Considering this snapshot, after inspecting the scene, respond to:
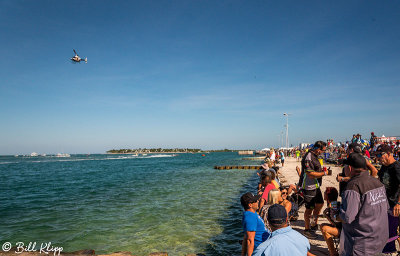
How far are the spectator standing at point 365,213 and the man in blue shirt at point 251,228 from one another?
130 cm

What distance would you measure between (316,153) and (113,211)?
10.4 metres

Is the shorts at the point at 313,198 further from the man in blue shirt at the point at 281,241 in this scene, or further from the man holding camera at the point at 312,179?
the man in blue shirt at the point at 281,241

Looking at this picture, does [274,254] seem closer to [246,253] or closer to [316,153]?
[246,253]

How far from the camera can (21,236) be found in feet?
28.5

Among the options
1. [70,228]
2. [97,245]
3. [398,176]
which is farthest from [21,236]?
[398,176]

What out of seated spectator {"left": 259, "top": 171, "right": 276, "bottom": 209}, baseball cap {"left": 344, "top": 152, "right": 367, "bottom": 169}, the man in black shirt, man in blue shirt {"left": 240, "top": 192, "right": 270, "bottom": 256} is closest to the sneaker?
seated spectator {"left": 259, "top": 171, "right": 276, "bottom": 209}

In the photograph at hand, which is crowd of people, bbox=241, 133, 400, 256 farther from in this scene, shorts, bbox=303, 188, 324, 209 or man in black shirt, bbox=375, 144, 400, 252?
Answer: shorts, bbox=303, 188, 324, 209

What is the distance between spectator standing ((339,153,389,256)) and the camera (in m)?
3.10

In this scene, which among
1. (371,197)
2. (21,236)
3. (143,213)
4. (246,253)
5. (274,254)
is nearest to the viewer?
(274,254)

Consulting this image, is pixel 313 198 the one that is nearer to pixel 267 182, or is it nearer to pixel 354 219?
pixel 267 182

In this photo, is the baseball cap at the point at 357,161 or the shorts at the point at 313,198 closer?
the baseball cap at the point at 357,161

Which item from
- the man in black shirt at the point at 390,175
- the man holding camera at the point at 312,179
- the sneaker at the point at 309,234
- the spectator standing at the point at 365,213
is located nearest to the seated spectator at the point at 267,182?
the man holding camera at the point at 312,179

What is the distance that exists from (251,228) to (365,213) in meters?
1.66

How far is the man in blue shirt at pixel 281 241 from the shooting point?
7.82ft
